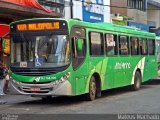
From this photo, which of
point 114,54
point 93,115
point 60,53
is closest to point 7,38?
point 60,53

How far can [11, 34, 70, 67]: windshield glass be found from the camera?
1453cm

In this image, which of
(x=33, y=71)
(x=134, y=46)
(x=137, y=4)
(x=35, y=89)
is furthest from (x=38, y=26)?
(x=137, y=4)

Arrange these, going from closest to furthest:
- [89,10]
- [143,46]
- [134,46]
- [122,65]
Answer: [122,65] < [134,46] < [143,46] < [89,10]

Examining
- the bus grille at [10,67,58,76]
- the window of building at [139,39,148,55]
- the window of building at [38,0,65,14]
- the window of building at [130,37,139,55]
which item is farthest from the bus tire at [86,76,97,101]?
the window of building at [38,0,65,14]

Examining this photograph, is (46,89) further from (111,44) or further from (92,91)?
(111,44)

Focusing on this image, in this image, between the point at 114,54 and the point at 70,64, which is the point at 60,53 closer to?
the point at 70,64

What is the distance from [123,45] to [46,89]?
18.9 feet

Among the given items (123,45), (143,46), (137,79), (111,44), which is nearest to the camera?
(111,44)

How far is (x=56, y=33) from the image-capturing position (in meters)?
14.7

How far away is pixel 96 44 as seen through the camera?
1655cm

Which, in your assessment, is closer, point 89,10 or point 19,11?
point 19,11

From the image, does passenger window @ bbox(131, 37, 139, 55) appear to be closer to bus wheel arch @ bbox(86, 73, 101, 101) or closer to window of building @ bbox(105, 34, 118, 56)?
window of building @ bbox(105, 34, 118, 56)

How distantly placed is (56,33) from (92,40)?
1968 millimetres

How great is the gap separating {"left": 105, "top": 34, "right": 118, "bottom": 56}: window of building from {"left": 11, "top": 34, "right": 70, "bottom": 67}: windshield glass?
10.6 feet
